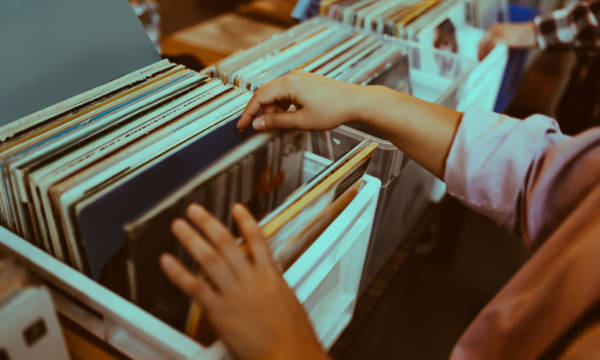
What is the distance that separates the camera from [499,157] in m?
0.74

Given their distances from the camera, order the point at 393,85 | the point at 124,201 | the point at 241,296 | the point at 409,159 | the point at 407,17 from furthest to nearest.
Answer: the point at 407,17 < the point at 393,85 < the point at 409,159 < the point at 124,201 < the point at 241,296

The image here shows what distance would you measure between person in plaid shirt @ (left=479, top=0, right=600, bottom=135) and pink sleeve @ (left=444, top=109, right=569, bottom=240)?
22.1 inches

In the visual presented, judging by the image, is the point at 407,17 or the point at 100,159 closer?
the point at 100,159

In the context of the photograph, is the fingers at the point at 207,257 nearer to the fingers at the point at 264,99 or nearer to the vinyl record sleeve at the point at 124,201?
the vinyl record sleeve at the point at 124,201

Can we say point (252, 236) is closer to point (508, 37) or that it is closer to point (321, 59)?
point (321, 59)

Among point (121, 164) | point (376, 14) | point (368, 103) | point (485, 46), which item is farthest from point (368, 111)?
point (485, 46)

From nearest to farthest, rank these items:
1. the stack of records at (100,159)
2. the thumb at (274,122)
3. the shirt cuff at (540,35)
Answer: the stack of records at (100,159), the thumb at (274,122), the shirt cuff at (540,35)

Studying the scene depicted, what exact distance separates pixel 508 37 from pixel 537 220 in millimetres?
753

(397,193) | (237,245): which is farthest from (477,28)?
(237,245)

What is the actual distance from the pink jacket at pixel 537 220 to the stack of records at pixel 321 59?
26 cm

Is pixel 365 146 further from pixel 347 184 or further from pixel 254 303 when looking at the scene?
pixel 254 303

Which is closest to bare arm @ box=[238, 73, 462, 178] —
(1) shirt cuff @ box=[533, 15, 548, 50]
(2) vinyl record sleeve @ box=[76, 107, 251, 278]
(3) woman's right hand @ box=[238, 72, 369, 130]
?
(3) woman's right hand @ box=[238, 72, 369, 130]

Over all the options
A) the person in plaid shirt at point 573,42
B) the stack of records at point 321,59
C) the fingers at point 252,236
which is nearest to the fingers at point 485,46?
the person in plaid shirt at point 573,42

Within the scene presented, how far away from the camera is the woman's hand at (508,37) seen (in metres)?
1.24
